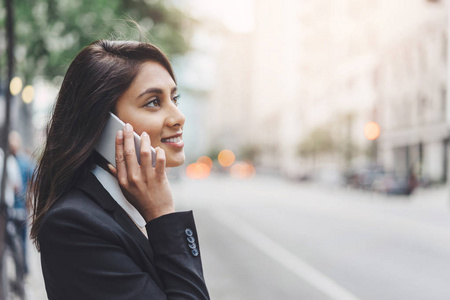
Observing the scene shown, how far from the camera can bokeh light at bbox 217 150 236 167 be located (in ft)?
501

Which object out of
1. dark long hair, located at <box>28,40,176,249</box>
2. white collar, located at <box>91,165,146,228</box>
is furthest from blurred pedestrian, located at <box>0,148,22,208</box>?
white collar, located at <box>91,165,146,228</box>

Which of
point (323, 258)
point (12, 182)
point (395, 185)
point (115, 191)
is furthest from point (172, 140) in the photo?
point (395, 185)

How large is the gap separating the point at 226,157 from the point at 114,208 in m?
156

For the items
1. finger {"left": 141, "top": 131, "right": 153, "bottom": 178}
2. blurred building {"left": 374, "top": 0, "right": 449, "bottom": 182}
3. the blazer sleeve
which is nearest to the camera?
the blazer sleeve

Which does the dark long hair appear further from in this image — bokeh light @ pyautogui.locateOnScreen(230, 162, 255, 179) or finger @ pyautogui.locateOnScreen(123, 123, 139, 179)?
bokeh light @ pyautogui.locateOnScreen(230, 162, 255, 179)

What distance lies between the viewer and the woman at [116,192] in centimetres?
145

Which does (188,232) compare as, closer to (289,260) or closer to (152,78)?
(152,78)

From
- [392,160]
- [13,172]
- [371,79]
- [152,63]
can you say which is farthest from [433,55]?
[152,63]

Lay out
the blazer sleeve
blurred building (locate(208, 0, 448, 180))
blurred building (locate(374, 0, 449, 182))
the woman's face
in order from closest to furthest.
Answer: the blazer sleeve < the woman's face < blurred building (locate(374, 0, 449, 182)) < blurred building (locate(208, 0, 448, 180))

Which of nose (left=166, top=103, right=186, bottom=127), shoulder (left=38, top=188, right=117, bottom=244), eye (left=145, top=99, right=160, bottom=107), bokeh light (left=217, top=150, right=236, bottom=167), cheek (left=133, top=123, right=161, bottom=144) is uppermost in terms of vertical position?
eye (left=145, top=99, right=160, bottom=107)

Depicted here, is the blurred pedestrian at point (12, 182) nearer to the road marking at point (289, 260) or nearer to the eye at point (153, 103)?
the road marking at point (289, 260)

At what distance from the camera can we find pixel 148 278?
1.49 meters

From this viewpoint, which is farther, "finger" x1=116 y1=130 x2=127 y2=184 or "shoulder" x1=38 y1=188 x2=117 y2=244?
"finger" x1=116 y1=130 x2=127 y2=184

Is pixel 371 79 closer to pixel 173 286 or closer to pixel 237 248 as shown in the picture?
pixel 237 248
